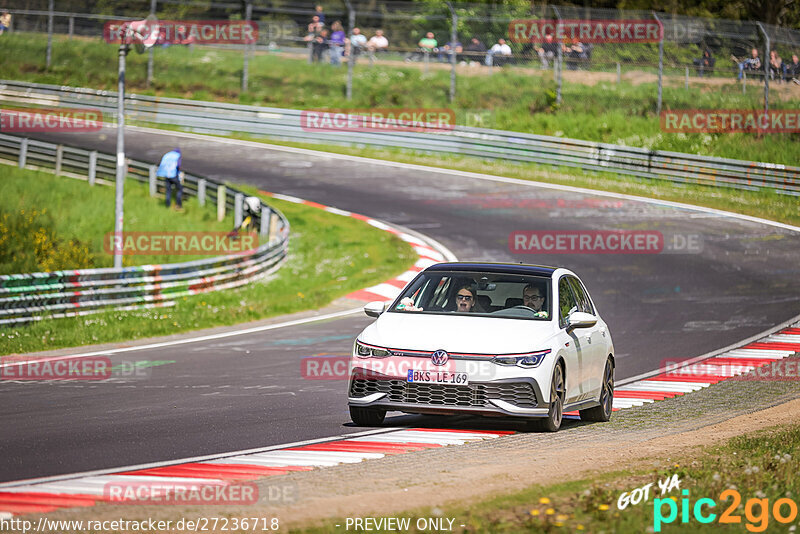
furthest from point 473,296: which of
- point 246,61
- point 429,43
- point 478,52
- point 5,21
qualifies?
point 5,21

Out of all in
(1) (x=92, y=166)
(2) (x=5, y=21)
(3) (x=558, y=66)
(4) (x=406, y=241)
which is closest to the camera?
(4) (x=406, y=241)

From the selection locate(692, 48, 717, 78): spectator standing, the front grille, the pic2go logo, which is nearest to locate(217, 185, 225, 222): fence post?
locate(692, 48, 717, 78): spectator standing

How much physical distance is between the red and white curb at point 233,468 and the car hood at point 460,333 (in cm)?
80

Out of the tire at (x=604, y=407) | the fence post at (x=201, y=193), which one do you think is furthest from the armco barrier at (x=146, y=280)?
the tire at (x=604, y=407)

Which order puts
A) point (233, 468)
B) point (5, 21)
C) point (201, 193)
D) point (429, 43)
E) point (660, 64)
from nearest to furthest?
point (233, 468) → point (201, 193) → point (660, 64) → point (429, 43) → point (5, 21)

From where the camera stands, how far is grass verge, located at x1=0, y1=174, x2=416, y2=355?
1834 cm

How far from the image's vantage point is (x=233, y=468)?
8250 mm

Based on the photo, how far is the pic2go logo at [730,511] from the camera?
636 centimetres

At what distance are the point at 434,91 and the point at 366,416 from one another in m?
31.7

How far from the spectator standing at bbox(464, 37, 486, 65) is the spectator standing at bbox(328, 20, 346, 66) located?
15.7ft

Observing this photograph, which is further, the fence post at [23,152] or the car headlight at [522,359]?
the fence post at [23,152]

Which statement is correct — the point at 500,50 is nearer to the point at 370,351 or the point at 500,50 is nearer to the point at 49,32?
the point at 49,32

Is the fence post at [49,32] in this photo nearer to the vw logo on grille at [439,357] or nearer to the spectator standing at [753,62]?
the spectator standing at [753,62]

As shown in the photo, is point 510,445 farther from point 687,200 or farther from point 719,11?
point 719,11
